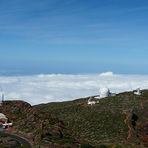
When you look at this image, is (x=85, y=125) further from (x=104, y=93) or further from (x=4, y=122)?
(x=104, y=93)

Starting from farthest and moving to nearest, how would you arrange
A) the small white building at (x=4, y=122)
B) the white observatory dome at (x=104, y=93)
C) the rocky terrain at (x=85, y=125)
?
the white observatory dome at (x=104, y=93) → the small white building at (x=4, y=122) → the rocky terrain at (x=85, y=125)

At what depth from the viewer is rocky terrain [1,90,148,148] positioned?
9644cm

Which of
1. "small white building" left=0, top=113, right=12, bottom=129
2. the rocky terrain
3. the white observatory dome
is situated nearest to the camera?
the rocky terrain

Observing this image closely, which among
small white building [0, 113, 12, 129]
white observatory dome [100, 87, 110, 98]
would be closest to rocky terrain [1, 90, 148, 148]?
small white building [0, 113, 12, 129]

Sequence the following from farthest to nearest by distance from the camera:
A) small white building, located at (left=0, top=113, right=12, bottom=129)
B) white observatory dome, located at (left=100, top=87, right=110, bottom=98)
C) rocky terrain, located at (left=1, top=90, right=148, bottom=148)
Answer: white observatory dome, located at (left=100, top=87, right=110, bottom=98), small white building, located at (left=0, top=113, right=12, bottom=129), rocky terrain, located at (left=1, top=90, right=148, bottom=148)

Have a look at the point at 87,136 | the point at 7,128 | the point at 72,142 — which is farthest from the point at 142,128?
the point at 7,128

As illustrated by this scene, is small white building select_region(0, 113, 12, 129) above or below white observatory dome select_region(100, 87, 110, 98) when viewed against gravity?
below

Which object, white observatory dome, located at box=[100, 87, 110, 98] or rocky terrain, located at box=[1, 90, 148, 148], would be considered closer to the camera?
rocky terrain, located at box=[1, 90, 148, 148]

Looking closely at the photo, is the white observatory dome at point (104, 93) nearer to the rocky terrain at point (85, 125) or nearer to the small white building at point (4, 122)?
the rocky terrain at point (85, 125)

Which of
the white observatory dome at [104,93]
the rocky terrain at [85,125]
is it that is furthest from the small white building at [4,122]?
the white observatory dome at [104,93]

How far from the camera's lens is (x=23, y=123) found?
359 ft

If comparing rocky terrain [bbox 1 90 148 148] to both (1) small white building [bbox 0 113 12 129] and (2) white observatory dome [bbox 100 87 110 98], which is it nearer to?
(1) small white building [bbox 0 113 12 129]

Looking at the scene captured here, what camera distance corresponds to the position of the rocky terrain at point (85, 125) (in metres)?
96.4

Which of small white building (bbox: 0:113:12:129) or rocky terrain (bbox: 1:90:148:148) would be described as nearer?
rocky terrain (bbox: 1:90:148:148)
